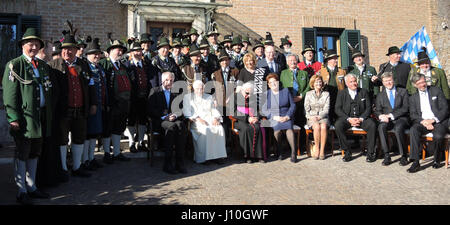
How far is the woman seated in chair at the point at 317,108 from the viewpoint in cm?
611

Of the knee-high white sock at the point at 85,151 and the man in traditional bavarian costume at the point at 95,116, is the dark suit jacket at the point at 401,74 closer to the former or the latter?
the man in traditional bavarian costume at the point at 95,116

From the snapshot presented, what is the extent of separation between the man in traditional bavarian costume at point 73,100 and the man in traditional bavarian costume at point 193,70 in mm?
1849

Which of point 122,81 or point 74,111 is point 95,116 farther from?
point 122,81

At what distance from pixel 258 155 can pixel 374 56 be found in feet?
22.5

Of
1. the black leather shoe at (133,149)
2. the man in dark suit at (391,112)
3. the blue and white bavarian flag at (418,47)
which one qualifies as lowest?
the black leather shoe at (133,149)

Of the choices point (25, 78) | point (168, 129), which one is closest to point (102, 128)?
point (168, 129)

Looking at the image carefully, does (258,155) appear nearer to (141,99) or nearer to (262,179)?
(262,179)

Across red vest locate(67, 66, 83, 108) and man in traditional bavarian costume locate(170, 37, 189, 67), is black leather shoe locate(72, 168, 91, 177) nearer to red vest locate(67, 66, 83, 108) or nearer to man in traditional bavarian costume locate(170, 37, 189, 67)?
red vest locate(67, 66, 83, 108)

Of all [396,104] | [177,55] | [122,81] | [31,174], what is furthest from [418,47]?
[31,174]

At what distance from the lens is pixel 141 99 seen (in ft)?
20.0

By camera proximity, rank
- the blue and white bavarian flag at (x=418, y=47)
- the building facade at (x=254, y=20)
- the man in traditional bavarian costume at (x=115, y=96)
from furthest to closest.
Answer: the building facade at (x=254, y=20), the blue and white bavarian flag at (x=418, y=47), the man in traditional bavarian costume at (x=115, y=96)

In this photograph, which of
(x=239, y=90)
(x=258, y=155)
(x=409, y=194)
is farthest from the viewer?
(x=239, y=90)

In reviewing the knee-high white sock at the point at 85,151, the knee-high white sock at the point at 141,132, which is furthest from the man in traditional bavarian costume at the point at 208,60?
the knee-high white sock at the point at 85,151

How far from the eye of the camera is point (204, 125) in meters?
5.81
